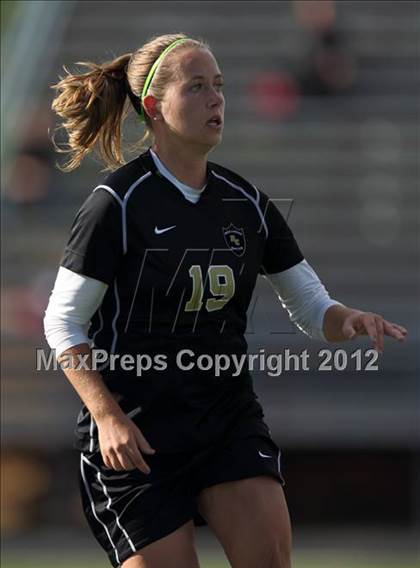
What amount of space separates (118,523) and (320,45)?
649 centimetres

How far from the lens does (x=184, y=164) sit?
11.5 feet

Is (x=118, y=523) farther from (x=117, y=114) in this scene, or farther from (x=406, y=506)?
(x=406, y=506)

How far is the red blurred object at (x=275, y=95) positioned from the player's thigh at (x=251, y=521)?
6.33 metres

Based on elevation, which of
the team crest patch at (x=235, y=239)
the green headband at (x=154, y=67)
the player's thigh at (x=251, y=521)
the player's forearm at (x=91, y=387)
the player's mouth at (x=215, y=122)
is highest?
the green headband at (x=154, y=67)

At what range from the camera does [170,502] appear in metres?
3.34

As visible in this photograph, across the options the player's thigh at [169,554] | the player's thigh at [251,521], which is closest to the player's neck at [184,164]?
the player's thigh at [251,521]

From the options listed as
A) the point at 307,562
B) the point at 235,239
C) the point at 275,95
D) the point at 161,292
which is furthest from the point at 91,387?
the point at 275,95

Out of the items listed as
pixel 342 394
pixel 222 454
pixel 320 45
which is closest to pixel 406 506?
pixel 342 394

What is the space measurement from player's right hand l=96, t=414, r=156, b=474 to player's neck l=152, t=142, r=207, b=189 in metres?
0.67

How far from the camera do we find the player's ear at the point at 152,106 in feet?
11.7

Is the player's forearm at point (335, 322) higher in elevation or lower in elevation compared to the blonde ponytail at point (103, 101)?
lower

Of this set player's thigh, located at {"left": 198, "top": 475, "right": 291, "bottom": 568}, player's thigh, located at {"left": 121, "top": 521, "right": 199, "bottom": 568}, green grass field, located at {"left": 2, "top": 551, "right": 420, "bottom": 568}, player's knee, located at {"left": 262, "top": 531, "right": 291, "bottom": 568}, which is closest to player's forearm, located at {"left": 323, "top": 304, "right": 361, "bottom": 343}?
player's thigh, located at {"left": 198, "top": 475, "right": 291, "bottom": 568}

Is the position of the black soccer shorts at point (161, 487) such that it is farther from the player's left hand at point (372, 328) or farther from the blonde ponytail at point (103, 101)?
the blonde ponytail at point (103, 101)

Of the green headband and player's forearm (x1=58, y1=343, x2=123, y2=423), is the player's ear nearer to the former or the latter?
the green headband
